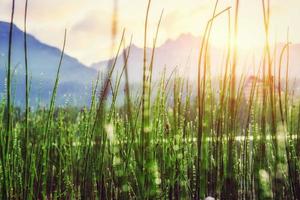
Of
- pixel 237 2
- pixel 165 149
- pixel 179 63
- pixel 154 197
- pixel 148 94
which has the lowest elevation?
pixel 154 197

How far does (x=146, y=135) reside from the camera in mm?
1113

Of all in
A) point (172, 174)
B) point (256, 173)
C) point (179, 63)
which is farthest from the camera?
point (179, 63)

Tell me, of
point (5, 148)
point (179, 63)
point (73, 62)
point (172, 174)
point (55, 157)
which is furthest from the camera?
point (73, 62)

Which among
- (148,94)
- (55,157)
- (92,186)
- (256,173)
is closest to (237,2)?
(148,94)

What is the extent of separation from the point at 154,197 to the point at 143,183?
7 cm

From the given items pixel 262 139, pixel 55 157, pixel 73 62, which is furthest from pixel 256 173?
pixel 73 62

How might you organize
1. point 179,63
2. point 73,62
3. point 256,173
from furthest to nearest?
point 73,62, point 179,63, point 256,173

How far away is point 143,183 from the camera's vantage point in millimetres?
1152

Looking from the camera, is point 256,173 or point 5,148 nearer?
point 5,148

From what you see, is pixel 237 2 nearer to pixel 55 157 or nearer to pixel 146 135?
pixel 146 135

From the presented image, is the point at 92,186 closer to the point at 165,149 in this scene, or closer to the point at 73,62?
the point at 165,149

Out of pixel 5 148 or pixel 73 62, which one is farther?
pixel 73 62

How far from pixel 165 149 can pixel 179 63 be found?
33 centimetres

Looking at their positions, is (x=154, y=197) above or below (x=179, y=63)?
below
